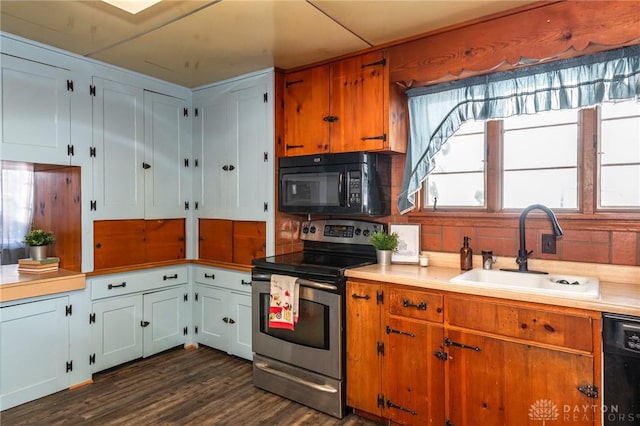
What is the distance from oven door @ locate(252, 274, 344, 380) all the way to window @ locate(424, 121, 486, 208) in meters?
1.07

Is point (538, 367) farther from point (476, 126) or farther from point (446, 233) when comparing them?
point (476, 126)

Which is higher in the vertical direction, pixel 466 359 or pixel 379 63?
pixel 379 63

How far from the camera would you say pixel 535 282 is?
7.38 ft

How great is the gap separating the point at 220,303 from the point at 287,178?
1.30 metres

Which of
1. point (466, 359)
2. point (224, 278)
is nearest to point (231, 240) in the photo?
point (224, 278)

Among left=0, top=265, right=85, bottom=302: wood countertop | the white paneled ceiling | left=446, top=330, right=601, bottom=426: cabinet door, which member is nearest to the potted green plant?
left=446, top=330, right=601, bottom=426: cabinet door

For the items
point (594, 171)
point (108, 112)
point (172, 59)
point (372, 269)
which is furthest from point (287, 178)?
point (594, 171)

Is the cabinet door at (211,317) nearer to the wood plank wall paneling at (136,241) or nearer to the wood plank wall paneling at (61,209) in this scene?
the wood plank wall paneling at (136,241)

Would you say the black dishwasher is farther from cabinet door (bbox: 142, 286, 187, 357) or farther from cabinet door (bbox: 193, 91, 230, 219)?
cabinet door (bbox: 142, 286, 187, 357)

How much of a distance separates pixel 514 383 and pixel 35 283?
9.59 ft

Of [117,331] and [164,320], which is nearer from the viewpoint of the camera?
[117,331]

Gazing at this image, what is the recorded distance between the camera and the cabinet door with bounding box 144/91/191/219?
3.39 meters

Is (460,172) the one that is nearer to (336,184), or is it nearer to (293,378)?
(336,184)

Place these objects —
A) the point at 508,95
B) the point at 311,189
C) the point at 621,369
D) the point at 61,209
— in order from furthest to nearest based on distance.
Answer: the point at 61,209
the point at 311,189
the point at 508,95
the point at 621,369
